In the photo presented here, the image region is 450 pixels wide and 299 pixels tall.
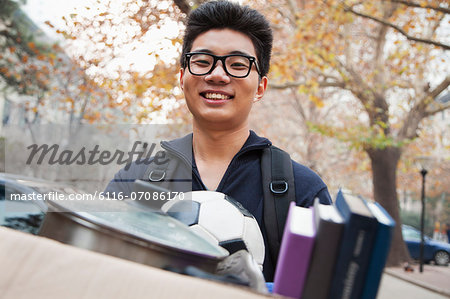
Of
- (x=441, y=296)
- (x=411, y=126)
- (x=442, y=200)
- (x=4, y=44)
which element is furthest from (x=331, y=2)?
(x=442, y=200)

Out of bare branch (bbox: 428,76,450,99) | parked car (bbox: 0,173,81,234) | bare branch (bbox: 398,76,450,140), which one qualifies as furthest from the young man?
bare branch (bbox: 398,76,450,140)

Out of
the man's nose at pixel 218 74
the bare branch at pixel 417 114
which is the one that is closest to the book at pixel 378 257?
the man's nose at pixel 218 74

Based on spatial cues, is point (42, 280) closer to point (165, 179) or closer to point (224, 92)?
point (165, 179)

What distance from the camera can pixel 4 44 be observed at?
14812 millimetres

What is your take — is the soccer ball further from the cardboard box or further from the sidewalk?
the sidewalk

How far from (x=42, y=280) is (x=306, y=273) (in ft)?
2.13

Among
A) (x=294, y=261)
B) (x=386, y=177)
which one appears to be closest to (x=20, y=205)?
(x=294, y=261)

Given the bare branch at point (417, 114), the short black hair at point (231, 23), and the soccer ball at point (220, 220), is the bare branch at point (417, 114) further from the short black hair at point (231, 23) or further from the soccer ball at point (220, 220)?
the soccer ball at point (220, 220)

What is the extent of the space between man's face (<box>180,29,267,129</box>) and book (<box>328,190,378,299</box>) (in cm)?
118

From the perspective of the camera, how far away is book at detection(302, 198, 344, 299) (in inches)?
38.9

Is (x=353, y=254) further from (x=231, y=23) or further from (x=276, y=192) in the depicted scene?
(x=231, y=23)

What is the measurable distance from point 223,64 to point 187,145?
1.83 feet

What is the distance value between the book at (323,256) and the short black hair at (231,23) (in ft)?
4.76

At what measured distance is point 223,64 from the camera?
2018mm
